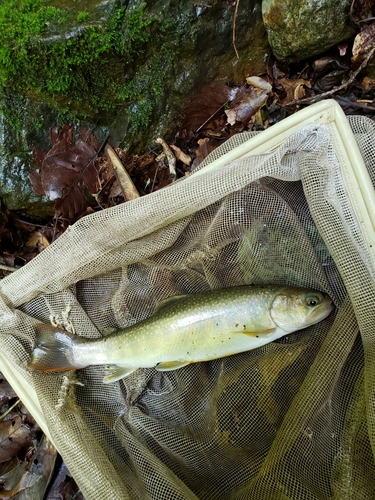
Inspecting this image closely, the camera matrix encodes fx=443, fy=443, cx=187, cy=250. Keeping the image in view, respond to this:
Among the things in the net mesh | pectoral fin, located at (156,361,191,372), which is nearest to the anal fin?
the net mesh

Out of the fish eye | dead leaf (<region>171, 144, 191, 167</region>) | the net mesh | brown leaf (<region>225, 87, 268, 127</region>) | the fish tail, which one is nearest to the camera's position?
the net mesh

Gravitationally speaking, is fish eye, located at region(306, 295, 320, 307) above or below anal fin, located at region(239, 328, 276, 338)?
above

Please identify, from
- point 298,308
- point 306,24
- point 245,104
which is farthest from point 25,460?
point 306,24

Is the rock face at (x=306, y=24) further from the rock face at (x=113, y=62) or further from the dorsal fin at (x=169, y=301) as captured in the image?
the dorsal fin at (x=169, y=301)

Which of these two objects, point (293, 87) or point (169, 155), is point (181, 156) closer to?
point (169, 155)

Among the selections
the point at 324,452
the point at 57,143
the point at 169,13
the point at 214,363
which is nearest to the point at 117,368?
the point at 214,363

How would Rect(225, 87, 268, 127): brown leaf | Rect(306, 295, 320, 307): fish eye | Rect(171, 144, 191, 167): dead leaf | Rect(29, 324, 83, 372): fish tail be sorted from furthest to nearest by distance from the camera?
1. Rect(171, 144, 191, 167): dead leaf
2. Rect(225, 87, 268, 127): brown leaf
3. Rect(29, 324, 83, 372): fish tail
4. Rect(306, 295, 320, 307): fish eye

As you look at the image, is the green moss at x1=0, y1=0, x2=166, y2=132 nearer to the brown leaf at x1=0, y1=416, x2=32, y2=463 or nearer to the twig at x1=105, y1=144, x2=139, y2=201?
the twig at x1=105, y1=144, x2=139, y2=201
